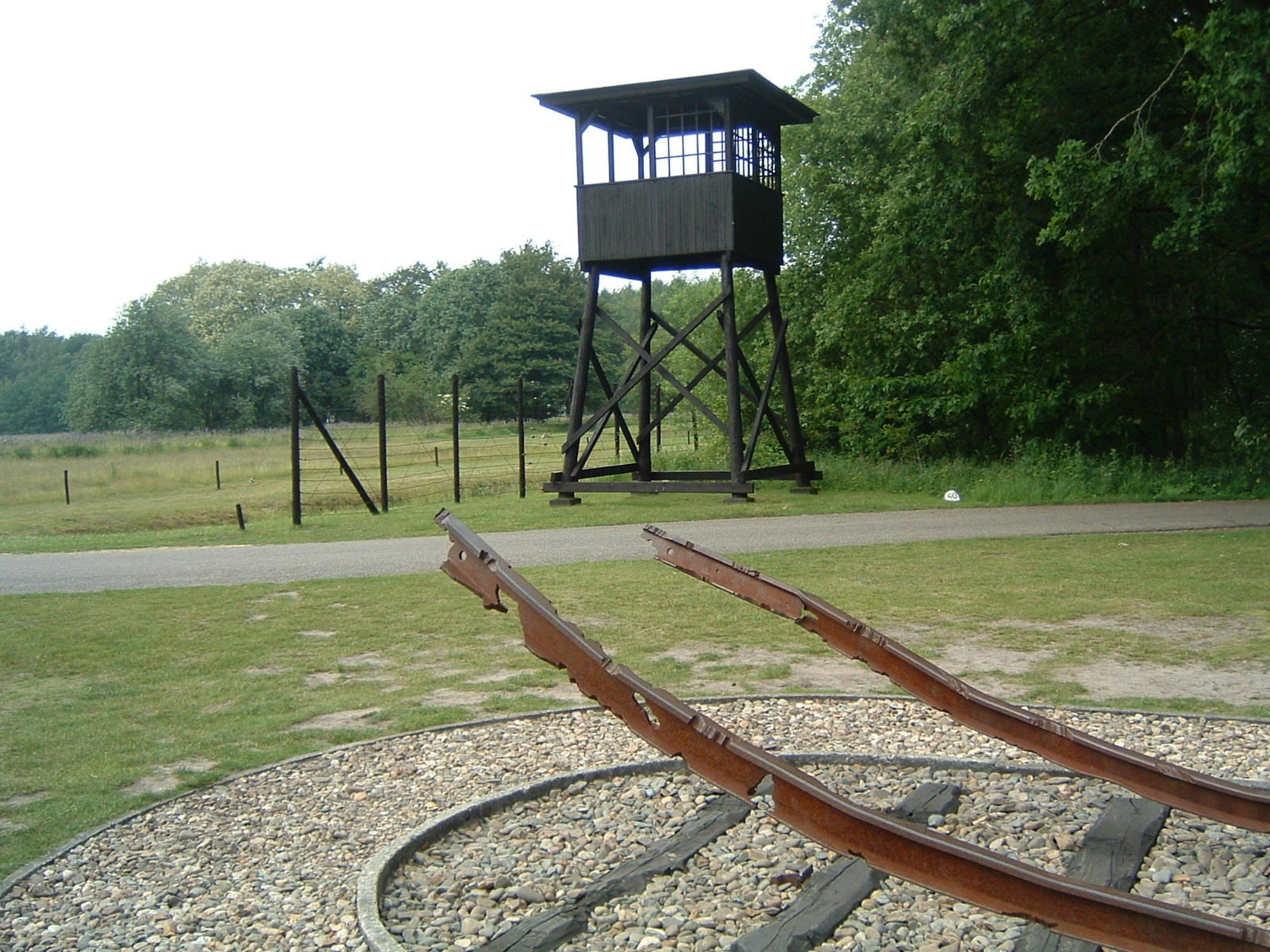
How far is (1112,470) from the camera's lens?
800 inches

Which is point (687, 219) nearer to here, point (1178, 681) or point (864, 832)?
point (1178, 681)

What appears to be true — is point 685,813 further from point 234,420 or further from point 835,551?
point 234,420

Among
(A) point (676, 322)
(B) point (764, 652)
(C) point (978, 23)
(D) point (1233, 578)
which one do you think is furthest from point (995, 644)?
(A) point (676, 322)

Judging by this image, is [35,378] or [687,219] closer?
[687,219]

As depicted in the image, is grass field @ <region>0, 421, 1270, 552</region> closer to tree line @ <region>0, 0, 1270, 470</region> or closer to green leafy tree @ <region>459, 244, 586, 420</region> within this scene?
tree line @ <region>0, 0, 1270, 470</region>

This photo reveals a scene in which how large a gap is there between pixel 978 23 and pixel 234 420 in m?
54.6

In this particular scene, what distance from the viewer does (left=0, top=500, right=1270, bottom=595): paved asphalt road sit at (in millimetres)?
13852

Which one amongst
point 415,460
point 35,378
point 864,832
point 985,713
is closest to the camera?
point 864,832

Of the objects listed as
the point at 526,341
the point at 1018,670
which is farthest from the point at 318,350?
the point at 1018,670

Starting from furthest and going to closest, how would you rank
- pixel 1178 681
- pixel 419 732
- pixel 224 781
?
pixel 1178 681
pixel 419 732
pixel 224 781

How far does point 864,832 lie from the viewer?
331 cm

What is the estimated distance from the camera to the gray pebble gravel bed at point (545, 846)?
4.14 metres

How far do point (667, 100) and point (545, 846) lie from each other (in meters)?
17.6

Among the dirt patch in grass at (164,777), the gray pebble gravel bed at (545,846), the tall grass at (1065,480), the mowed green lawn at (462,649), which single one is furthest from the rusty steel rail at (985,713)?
the tall grass at (1065,480)
